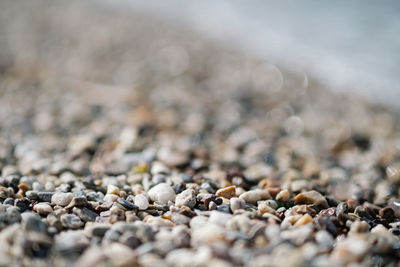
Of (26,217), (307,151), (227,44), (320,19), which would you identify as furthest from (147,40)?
(26,217)

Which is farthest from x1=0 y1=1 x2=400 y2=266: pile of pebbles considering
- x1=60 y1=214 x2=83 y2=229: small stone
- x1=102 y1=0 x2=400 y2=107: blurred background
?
x1=102 y1=0 x2=400 y2=107: blurred background

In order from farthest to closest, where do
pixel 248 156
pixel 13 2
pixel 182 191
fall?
1. pixel 13 2
2. pixel 248 156
3. pixel 182 191

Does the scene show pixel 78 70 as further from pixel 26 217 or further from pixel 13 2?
pixel 13 2

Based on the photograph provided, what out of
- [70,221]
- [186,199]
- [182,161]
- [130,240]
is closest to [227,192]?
[186,199]

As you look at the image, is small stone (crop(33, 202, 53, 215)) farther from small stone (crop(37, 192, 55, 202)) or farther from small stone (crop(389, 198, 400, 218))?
small stone (crop(389, 198, 400, 218))

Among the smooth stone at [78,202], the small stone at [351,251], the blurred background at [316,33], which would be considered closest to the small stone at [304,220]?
the small stone at [351,251]

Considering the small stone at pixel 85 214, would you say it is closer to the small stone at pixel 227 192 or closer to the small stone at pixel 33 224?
the small stone at pixel 33 224

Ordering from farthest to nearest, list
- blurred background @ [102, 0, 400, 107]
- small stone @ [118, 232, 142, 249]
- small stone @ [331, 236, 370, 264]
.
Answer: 1. blurred background @ [102, 0, 400, 107]
2. small stone @ [118, 232, 142, 249]
3. small stone @ [331, 236, 370, 264]
